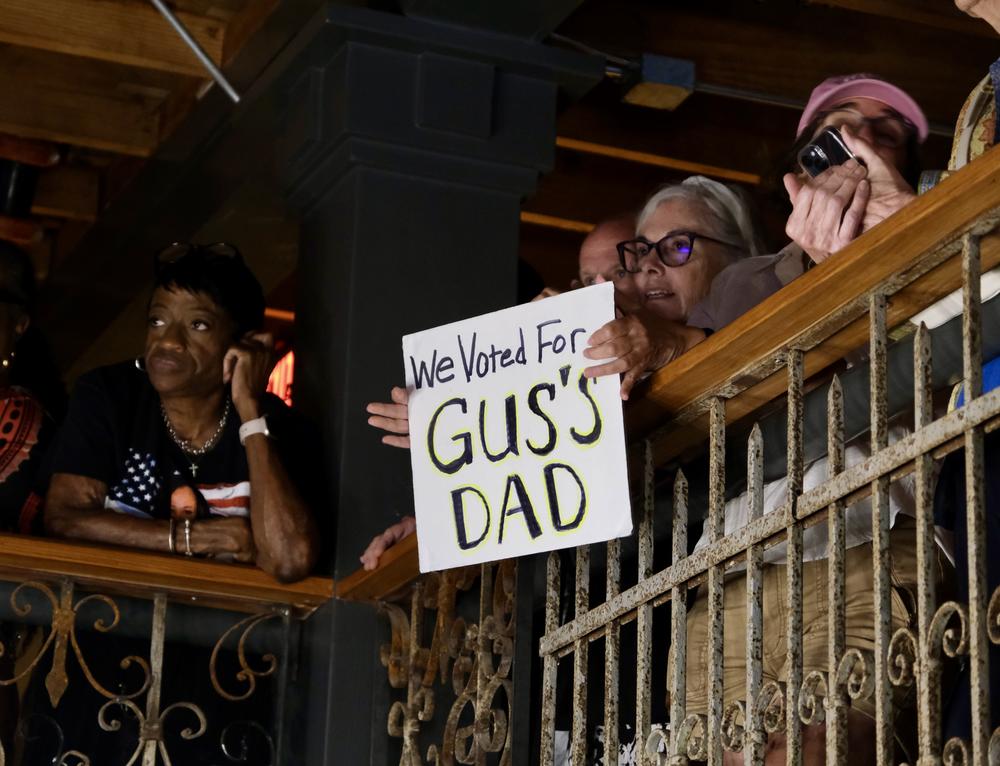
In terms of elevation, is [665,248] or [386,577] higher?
[665,248]

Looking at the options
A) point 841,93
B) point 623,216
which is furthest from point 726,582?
point 623,216

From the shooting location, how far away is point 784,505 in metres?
2.43

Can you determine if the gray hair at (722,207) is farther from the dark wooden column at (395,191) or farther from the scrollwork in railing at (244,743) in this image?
the scrollwork in railing at (244,743)

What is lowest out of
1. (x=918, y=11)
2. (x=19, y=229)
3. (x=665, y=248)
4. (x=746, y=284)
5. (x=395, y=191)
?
(x=746, y=284)

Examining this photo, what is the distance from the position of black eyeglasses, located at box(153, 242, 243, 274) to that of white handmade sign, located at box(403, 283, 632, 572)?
1.47 meters

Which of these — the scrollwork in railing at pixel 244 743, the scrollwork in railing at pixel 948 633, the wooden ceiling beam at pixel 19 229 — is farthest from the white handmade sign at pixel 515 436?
the wooden ceiling beam at pixel 19 229

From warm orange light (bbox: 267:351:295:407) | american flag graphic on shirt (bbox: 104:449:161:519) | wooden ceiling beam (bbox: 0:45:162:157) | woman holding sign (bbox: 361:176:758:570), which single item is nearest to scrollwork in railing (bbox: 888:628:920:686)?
woman holding sign (bbox: 361:176:758:570)

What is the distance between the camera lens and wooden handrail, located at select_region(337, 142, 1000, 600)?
6.92ft

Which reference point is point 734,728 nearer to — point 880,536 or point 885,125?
point 880,536

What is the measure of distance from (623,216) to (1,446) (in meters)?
1.51

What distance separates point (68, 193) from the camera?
668 cm

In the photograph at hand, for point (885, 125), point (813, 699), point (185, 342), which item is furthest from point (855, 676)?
point (185, 342)

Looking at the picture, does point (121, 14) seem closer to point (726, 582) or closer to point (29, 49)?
point (29, 49)

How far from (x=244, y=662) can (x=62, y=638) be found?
1.33ft
